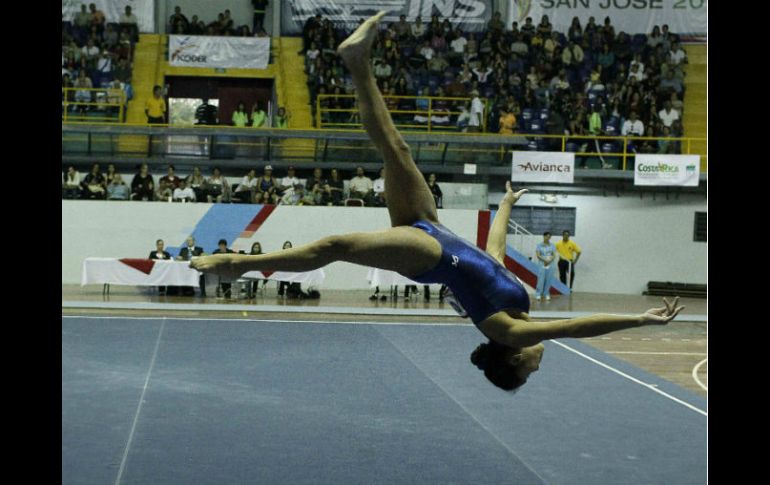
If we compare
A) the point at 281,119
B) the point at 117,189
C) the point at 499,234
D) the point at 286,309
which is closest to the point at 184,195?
the point at 117,189

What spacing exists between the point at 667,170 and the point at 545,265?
3.91m

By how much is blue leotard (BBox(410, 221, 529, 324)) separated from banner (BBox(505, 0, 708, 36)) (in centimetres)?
1910

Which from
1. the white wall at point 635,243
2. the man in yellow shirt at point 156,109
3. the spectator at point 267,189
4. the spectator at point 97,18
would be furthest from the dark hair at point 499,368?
the spectator at point 97,18

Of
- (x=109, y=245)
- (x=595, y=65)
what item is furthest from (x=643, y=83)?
(x=109, y=245)

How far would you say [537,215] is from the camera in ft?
68.9

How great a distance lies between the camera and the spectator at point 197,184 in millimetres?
18500

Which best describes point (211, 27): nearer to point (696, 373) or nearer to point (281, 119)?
point (281, 119)

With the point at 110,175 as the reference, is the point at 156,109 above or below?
above

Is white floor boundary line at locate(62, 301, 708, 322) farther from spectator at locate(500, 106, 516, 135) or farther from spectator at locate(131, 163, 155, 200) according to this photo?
spectator at locate(500, 106, 516, 135)

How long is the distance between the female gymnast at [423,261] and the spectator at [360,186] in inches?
531

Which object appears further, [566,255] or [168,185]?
[566,255]

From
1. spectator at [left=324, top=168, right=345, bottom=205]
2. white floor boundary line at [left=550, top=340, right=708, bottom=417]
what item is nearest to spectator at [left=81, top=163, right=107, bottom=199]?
spectator at [left=324, top=168, right=345, bottom=205]

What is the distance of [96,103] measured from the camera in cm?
1995
